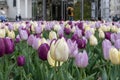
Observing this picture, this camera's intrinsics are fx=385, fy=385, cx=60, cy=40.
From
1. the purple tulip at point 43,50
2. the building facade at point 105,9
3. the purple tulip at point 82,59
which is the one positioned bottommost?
the purple tulip at point 82,59

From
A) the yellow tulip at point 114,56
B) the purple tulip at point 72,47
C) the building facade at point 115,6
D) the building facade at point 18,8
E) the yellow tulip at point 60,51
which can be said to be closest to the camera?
the yellow tulip at point 60,51

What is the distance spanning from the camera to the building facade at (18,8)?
224 ft

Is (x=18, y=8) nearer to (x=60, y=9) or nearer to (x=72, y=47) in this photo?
(x=60, y=9)

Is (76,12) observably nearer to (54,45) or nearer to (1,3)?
(54,45)

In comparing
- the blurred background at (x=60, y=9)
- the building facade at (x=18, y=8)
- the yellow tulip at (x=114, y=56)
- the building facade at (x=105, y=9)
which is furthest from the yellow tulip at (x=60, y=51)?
the building facade at (x=18, y=8)

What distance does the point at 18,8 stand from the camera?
67.6 meters

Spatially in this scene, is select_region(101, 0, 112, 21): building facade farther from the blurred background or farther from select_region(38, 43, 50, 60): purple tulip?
select_region(38, 43, 50, 60): purple tulip

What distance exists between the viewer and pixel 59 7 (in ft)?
154

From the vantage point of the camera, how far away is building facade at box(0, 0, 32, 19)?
68125 mm

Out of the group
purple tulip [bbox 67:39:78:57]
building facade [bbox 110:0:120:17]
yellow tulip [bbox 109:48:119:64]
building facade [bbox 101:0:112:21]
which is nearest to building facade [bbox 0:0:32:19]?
building facade [bbox 110:0:120:17]

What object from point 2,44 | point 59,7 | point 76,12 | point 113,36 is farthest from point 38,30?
point 59,7

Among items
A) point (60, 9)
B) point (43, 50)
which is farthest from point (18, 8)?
point (43, 50)

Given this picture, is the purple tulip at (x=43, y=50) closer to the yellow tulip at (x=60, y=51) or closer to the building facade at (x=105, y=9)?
the yellow tulip at (x=60, y=51)

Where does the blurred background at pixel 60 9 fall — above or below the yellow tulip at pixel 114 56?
above
